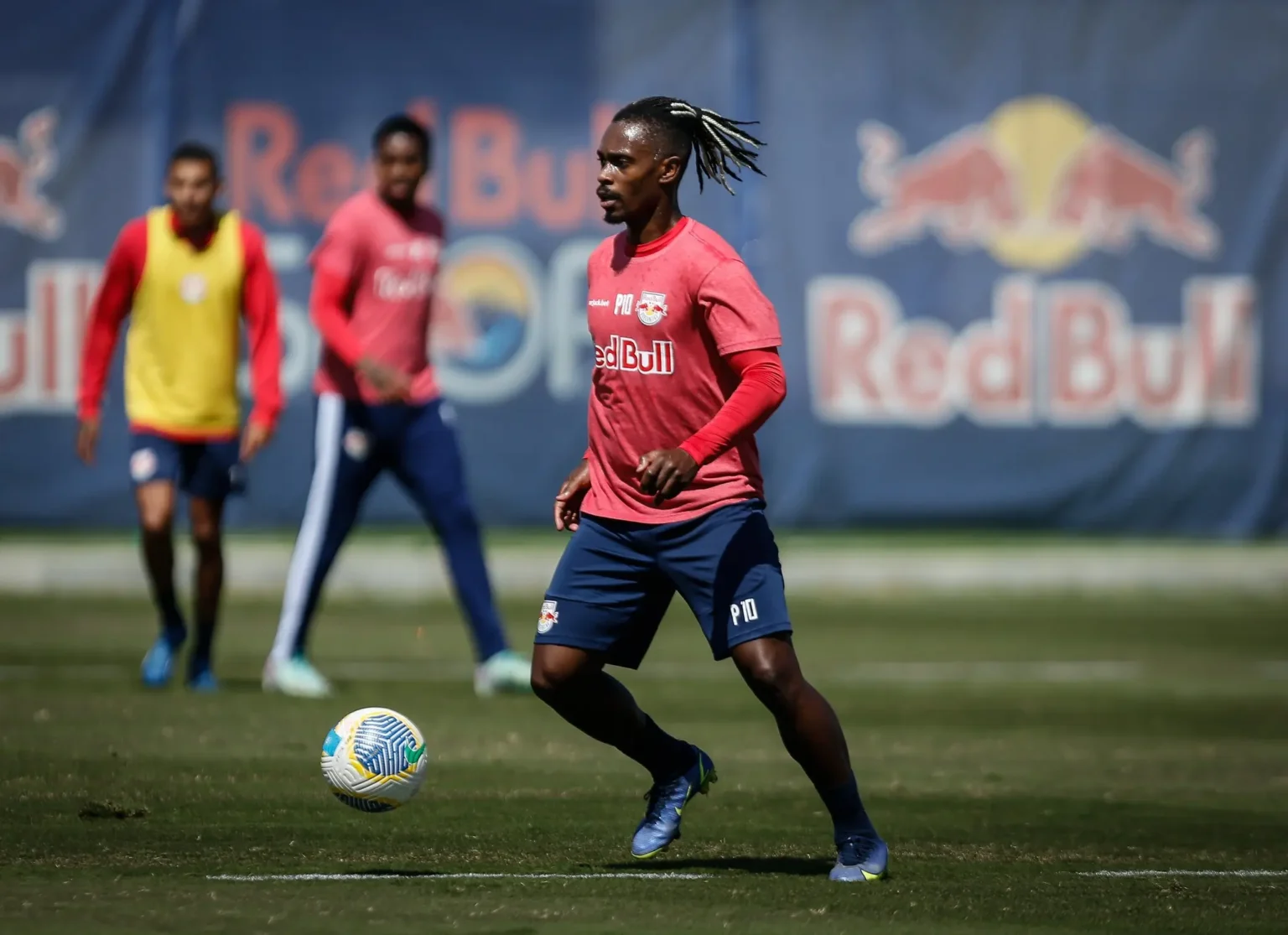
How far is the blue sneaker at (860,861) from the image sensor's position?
6.37 meters

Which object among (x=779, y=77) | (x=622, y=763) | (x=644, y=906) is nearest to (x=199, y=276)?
(x=622, y=763)

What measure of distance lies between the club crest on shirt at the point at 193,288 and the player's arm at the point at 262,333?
0.70 feet

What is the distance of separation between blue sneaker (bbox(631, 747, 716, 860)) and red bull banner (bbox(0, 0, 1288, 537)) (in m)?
9.88

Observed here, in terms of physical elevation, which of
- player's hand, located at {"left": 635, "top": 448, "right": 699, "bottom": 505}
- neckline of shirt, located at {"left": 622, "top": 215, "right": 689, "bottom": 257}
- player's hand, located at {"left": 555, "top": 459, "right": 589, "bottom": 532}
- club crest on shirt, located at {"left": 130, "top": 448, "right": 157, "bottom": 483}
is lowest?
club crest on shirt, located at {"left": 130, "top": 448, "right": 157, "bottom": 483}

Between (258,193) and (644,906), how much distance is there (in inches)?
452

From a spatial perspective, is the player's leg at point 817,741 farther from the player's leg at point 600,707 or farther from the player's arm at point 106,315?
the player's arm at point 106,315

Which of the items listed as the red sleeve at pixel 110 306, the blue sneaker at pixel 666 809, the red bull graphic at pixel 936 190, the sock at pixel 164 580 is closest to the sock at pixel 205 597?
the sock at pixel 164 580

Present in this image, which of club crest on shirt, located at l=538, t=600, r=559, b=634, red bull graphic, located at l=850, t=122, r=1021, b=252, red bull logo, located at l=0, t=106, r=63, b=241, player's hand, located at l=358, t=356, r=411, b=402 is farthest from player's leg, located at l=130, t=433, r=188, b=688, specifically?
red bull graphic, located at l=850, t=122, r=1021, b=252

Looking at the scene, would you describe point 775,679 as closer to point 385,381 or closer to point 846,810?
point 846,810

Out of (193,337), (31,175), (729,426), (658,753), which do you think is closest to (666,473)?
(729,426)

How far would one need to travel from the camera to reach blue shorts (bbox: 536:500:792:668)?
6.41 m

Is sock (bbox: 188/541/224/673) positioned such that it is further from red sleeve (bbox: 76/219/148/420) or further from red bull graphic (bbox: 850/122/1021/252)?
red bull graphic (bbox: 850/122/1021/252)

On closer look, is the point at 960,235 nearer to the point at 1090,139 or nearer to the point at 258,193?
the point at 1090,139

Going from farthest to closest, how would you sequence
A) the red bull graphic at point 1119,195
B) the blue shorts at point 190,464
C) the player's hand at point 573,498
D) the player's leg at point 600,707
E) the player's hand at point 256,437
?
the red bull graphic at point 1119,195
the player's hand at point 256,437
the blue shorts at point 190,464
the player's hand at point 573,498
the player's leg at point 600,707
